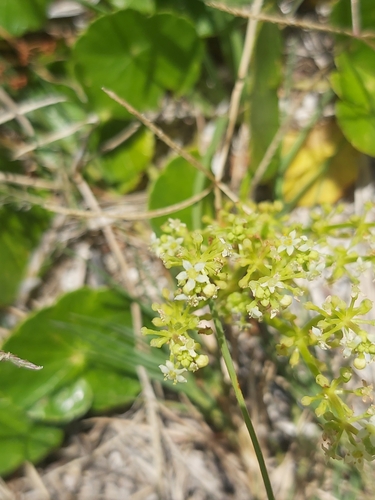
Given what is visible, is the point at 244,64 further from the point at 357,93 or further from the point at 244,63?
the point at 357,93

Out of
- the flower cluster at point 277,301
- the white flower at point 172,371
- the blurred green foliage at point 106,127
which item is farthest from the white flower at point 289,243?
the blurred green foliage at point 106,127

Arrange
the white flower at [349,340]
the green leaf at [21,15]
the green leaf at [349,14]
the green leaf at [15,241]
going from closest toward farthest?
1. the white flower at [349,340]
2. the green leaf at [349,14]
3. the green leaf at [21,15]
4. the green leaf at [15,241]

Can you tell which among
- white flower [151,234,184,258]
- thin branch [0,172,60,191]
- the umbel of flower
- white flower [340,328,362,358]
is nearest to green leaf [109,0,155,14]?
thin branch [0,172,60,191]

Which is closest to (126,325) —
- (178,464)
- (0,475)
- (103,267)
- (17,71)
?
(103,267)

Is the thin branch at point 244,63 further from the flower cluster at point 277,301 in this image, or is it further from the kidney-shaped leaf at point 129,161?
the flower cluster at point 277,301

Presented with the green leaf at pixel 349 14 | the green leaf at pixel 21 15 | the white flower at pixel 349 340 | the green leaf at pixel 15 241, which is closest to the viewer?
the white flower at pixel 349 340

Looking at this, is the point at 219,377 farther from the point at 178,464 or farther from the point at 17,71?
the point at 17,71
